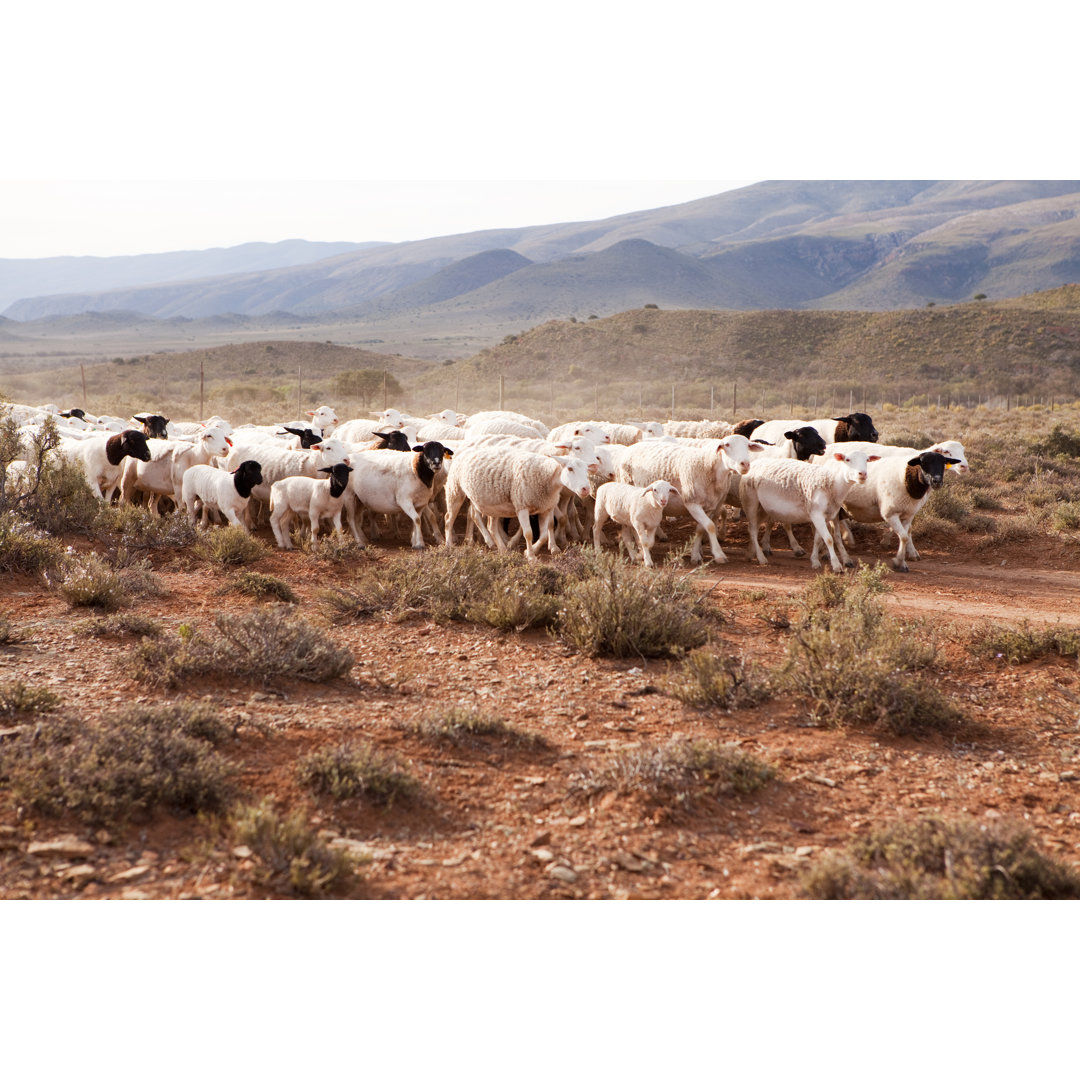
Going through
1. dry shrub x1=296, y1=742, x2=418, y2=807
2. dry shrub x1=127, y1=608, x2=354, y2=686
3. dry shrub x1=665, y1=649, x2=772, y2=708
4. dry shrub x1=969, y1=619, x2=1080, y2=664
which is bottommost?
dry shrub x1=969, y1=619, x2=1080, y2=664

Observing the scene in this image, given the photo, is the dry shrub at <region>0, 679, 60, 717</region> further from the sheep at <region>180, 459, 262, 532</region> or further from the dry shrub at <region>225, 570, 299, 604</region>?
the sheep at <region>180, 459, 262, 532</region>

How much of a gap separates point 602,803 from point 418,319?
17448 cm

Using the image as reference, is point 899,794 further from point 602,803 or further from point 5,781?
point 5,781

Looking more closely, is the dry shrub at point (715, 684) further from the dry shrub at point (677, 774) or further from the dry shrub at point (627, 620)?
the dry shrub at point (677, 774)

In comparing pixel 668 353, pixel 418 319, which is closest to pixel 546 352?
pixel 668 353

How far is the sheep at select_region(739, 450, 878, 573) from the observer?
459 inches

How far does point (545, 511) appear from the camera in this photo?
1218 centimetres

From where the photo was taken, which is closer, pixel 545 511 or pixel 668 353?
pixel 545 511

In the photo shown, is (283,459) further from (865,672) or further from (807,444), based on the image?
(865,672)

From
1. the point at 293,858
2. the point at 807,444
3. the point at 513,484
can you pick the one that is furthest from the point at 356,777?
the point at 807,444

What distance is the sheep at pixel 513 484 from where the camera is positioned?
1173 centimetres

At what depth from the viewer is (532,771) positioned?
533cm

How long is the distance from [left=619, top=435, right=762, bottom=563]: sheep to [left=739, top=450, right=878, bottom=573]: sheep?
376 millimetres

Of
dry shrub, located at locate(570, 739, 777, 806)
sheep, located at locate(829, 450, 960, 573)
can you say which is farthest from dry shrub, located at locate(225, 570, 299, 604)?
Answer: sheep, located at locate(829, 450, 960, 573)
